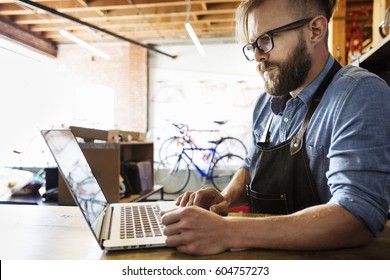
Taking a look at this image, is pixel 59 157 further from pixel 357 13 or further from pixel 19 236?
pixel 357 13

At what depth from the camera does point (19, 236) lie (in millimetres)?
839

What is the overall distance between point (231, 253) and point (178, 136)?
6.30m

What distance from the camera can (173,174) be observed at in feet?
22.4

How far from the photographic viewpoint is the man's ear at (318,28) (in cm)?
109

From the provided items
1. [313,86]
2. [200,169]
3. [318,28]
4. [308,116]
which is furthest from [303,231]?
[200,169]

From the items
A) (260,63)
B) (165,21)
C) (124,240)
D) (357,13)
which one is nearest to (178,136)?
(165,21)

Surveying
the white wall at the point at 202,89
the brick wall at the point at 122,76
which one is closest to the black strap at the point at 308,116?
the white wall at the point at 202,89

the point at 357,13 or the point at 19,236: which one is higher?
the point at 357,13

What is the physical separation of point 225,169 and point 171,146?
1275 mm

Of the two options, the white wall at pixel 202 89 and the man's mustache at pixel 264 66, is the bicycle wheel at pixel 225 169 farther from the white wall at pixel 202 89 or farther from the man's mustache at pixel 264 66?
the man's mustache at pixel 264 66

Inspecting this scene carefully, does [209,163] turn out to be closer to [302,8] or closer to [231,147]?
[231,147]

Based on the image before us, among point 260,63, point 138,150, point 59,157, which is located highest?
point 260,63

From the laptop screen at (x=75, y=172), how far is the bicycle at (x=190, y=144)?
18.9ft

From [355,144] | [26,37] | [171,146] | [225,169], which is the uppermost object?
[26,37]
